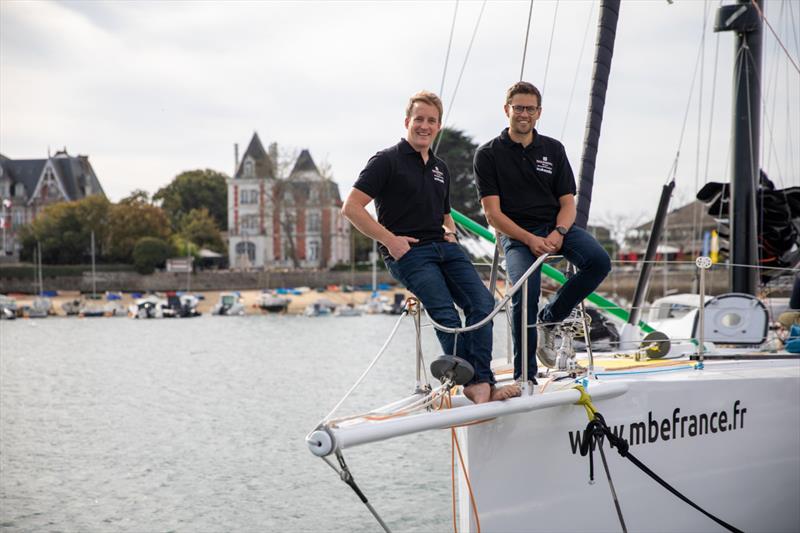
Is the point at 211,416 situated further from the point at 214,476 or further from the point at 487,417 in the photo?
the point at 487,417

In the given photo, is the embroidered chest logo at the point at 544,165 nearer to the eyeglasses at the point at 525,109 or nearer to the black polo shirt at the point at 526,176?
the black polo shirt at the point at 526,176

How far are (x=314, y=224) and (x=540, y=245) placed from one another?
7391 cm

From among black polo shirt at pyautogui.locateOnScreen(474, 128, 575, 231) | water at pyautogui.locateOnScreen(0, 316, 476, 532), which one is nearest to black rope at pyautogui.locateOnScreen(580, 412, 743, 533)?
black polo shirt at pyautogui.locateOnScreen(474, 128, 575, 231)

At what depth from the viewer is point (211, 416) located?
57.3 feet

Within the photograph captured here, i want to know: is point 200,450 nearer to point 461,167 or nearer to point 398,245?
point 398,245

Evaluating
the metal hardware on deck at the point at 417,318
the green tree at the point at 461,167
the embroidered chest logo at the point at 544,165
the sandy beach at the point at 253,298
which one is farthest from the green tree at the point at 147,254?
the embroidered chest logo at the point at 544,165

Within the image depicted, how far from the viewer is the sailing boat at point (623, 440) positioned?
14.8 ft

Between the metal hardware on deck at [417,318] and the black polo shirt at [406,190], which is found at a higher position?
the black polo shirt at [406,190]

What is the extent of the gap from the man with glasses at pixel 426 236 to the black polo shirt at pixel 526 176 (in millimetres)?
379

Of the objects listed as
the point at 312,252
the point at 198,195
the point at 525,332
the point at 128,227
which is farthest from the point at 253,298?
the point at 525,332

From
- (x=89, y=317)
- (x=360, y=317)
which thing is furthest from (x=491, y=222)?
(x=89, y=317)

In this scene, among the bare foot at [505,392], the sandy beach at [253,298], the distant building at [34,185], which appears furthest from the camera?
the distant building at [34,185]

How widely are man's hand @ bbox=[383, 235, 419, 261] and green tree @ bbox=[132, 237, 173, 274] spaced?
70654 millimetres

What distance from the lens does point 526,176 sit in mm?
4980
